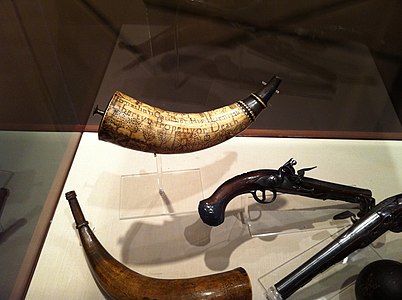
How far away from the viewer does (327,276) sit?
1901 mm

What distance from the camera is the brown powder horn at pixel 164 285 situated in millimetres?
1591

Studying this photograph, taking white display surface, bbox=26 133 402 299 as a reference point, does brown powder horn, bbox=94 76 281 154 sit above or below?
above

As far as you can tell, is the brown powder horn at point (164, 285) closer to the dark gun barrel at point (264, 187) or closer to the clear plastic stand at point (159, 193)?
the dark gun barrel at point (264, 187)

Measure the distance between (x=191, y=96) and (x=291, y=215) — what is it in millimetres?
1052

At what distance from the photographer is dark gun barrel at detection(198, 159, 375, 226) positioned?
69.5 inches

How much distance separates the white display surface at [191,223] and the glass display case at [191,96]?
Answer: 1cm

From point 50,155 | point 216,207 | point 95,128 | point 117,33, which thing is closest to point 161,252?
point 216,207

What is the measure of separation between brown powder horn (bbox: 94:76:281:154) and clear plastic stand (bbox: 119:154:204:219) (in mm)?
490

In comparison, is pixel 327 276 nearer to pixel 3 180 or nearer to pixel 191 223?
pixel 191 223

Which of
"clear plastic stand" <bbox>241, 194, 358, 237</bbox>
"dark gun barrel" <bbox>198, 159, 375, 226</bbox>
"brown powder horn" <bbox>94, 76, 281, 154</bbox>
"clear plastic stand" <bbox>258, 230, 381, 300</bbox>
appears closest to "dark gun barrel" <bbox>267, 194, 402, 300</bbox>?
"clear plastic stand" <bbox>258, 230, 381, 300</bbox>

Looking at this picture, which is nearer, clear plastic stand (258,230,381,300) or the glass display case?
clear plastic stand (258,230,381,300)

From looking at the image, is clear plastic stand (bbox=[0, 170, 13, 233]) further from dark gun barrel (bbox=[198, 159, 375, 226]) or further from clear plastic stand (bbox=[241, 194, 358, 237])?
clear plastic stand (bbox=[241, 194, 358, 237])

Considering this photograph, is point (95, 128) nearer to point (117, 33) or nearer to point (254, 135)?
point (117, 33)

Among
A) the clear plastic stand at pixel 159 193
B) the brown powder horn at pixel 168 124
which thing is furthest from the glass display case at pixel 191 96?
the brown powder horn at pixel 168 124
